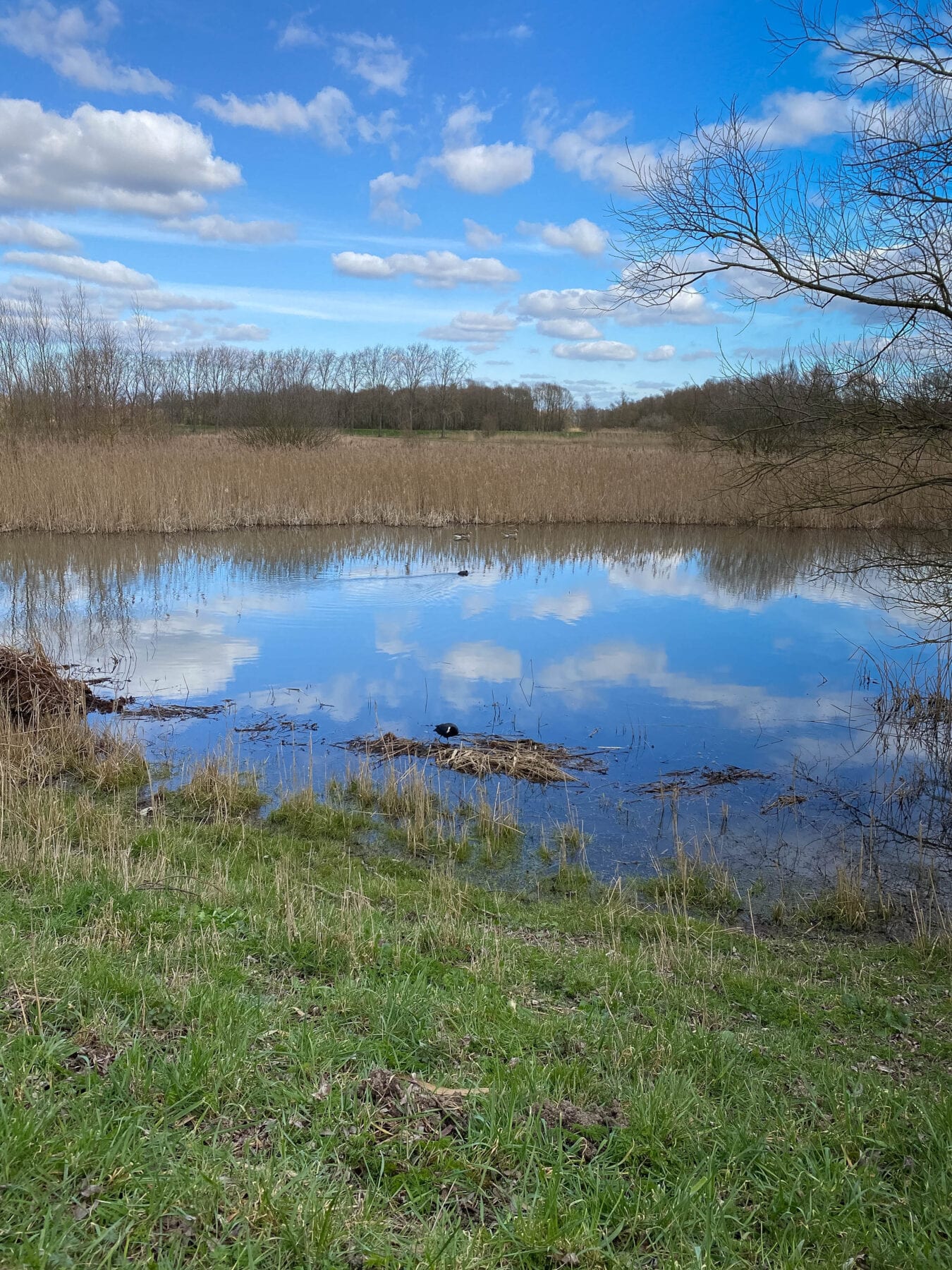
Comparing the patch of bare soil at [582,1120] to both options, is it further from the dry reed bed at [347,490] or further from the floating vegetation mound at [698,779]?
the dry reed bed at [347,490]

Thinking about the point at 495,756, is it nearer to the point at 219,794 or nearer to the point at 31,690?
the point at 219,794

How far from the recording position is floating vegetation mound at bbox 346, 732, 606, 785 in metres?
7.58

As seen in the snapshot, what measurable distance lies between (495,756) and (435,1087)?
16.9ft

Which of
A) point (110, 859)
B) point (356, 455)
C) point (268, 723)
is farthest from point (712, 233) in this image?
point (356, 455)

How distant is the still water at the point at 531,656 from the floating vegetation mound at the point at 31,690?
70cm

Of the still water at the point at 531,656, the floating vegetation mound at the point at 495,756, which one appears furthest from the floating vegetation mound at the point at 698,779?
the floating vegetation mound at the point at 495,756

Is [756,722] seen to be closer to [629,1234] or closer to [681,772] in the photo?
[681,772]

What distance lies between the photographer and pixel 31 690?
8102mm

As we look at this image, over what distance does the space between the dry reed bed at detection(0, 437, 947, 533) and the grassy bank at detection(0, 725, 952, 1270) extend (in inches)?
645

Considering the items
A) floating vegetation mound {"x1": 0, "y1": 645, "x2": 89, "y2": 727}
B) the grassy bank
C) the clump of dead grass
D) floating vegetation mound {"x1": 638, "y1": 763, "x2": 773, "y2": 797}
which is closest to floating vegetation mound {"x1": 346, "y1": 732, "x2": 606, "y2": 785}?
floating vegetation mound {"x1": 638, "y1": 763, "x2": 773, "y2": 797}

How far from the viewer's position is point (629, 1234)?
2.17m

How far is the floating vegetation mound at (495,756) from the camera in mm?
7582

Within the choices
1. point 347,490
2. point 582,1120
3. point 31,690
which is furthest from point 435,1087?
point 347,490

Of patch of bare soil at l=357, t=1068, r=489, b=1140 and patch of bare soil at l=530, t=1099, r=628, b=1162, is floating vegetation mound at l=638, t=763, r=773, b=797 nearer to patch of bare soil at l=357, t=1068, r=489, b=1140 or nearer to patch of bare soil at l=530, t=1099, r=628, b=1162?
patch of bare soil at l=530, t=1099, r=628, b=1162
